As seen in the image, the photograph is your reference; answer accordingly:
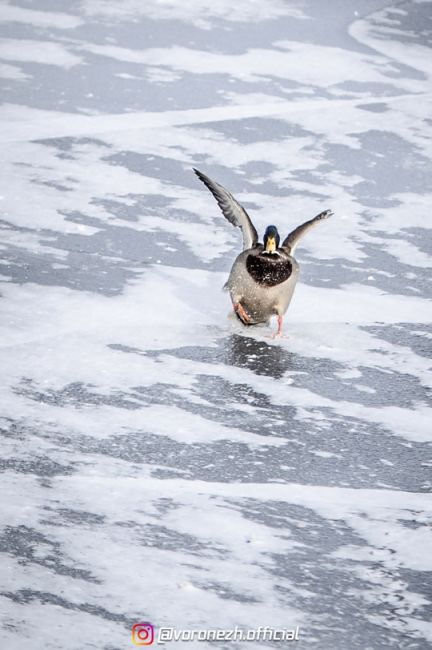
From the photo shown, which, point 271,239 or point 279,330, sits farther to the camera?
point 279,330

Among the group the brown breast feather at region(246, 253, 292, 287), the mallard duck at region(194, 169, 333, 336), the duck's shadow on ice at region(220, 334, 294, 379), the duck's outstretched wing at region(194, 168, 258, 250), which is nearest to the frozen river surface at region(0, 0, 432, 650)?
the duck's shadow on ice at region(220, 334, 294, 379)

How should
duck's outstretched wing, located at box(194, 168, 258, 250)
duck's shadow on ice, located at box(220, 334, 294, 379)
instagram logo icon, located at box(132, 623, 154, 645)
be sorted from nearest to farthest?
instagram logo icon, located at box(132, 623, 154, 645) → duck's shadow on ice, located at box(220, 334, 294, 379) → duck's outstretched wing, located at box(194, 168, 258, 250)

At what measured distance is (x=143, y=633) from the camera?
3326mm

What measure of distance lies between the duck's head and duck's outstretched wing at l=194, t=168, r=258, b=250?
0.78 ft

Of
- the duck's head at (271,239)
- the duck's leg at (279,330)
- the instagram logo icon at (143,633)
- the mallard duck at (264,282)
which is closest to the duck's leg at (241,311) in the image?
the mallard duck at (264,282)

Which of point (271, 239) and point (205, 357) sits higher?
point (271, 239)

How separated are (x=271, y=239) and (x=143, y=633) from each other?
2645 millimetres

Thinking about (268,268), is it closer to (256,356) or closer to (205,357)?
(256,356)

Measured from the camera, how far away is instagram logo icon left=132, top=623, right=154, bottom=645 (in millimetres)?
3285

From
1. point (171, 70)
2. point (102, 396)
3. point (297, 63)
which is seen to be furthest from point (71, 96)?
point (102, 396)

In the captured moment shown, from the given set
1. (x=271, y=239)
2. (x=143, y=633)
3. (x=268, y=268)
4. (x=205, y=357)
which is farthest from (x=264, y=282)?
(x=143, y=633)

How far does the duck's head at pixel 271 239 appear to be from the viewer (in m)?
5.65

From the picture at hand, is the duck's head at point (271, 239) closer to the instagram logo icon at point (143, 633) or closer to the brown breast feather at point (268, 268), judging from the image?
the brown breast feather at point (268, 268)

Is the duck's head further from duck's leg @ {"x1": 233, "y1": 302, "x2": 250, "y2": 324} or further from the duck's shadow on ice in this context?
the duck's shadow on ice
